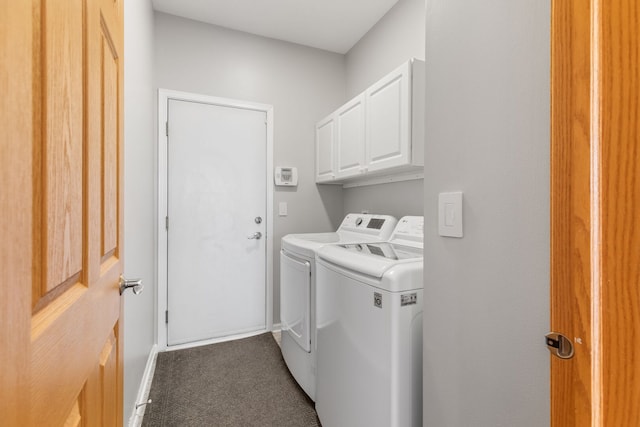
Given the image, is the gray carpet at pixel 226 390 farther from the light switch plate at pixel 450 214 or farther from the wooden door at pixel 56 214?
the light switch plate at pixel 450 214

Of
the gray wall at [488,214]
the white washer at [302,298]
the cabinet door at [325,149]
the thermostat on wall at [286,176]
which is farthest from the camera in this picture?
the thermostat on wall at [286,176]

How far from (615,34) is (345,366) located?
1.31m

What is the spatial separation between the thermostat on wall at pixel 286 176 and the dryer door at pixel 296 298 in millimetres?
850

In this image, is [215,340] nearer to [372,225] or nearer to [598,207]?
[372,225]

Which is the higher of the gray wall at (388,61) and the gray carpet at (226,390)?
the gray wall at (388,61)

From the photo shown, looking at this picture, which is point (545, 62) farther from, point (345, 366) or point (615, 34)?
point (345, 366)

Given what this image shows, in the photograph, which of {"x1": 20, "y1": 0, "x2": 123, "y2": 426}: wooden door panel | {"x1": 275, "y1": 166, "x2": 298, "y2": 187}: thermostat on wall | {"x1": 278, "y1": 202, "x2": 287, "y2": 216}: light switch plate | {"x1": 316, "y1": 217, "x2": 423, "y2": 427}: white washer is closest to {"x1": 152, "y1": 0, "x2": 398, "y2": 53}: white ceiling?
{"x1": 275, "y1": 166, "x2": 298, "y2": 187}: thermostat on wall

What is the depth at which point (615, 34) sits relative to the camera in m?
0.39

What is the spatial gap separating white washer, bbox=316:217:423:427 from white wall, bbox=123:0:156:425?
38.1 inches

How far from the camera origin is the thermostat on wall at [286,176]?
9.13ft

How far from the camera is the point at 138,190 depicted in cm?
175

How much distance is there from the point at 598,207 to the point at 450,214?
458mm

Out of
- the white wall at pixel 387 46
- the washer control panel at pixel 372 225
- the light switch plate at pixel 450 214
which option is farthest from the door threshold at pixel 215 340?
the white wall at pixel 387 46

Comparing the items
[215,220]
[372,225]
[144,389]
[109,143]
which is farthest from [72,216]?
[215,220]
